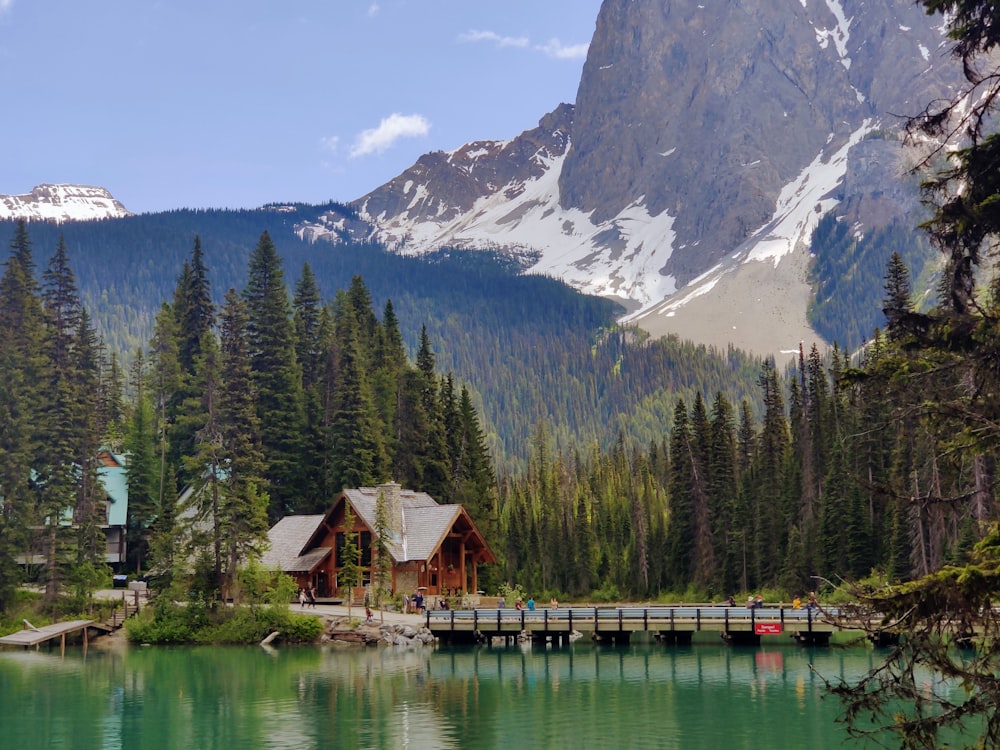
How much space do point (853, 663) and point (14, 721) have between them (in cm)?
2969

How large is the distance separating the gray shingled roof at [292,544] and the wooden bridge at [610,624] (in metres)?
12.0

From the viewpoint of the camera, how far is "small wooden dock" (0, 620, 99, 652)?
186 feet

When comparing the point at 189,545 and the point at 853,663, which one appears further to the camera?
the point at 189,545

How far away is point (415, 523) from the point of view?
68875 mm

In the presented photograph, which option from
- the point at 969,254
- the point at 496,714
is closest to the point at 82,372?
the point at 496,714

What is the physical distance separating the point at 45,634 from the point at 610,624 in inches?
1023

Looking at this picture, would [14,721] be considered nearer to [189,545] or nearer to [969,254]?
[189,545]

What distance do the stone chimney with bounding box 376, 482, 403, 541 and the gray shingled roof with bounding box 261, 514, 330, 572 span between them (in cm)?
421

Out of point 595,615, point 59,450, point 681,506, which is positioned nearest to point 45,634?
point 59,450

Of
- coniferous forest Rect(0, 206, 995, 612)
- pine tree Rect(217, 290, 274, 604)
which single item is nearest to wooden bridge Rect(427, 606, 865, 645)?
pine tree Rect(217, 290, 274, 604)

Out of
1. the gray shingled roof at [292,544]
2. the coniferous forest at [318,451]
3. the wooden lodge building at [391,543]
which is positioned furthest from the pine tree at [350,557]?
the coniferous forest at [318,451]

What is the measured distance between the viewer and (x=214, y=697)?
40406mm

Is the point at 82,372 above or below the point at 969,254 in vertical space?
above

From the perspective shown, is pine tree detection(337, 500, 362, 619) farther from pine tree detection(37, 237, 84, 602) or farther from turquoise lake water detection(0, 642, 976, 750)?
pine tree detection(37, 237, 84, 602)
